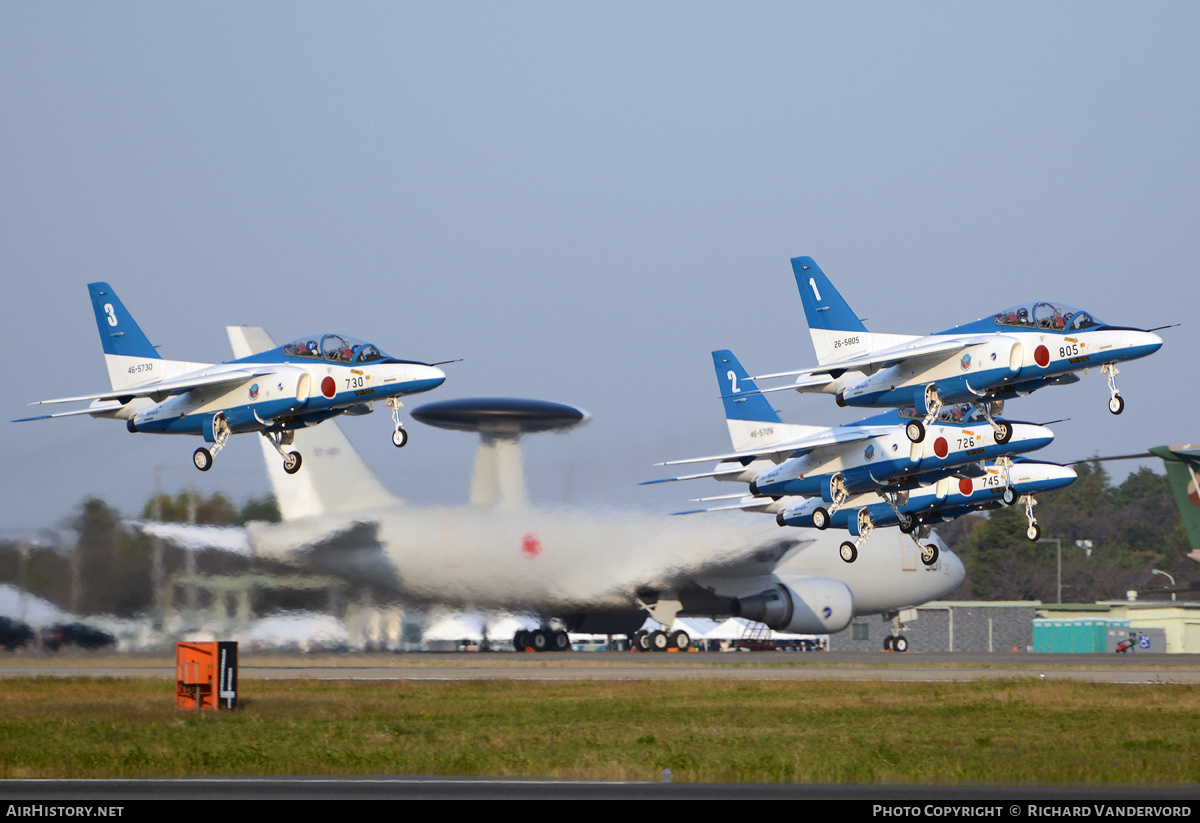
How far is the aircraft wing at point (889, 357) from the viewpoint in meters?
38.4

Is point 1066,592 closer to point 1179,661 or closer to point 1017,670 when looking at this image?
point 1179,661

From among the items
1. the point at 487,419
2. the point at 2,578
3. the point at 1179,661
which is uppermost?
the point at 487,419

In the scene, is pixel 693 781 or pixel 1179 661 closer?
pixel 693 781

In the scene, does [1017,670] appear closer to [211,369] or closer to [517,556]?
[517,556]

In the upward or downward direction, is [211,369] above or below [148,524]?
above

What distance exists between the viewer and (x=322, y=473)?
4969 centimetres

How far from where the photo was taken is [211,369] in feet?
122

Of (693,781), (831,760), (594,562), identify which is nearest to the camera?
(693,781)

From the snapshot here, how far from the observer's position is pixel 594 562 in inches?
2090

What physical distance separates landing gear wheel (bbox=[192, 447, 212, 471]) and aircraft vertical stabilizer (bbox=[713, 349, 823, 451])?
2289 cm

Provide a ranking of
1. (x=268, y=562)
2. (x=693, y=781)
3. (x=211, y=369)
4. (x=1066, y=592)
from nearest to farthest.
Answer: (x=693, y=781)
(x=211, y=369)
(x=268, y=562)
(x=1066, y=592)

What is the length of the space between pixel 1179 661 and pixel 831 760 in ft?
110

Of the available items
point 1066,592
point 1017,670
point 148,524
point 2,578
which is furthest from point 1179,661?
point 1066,592

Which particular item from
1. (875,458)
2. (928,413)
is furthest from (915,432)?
(875,458)
